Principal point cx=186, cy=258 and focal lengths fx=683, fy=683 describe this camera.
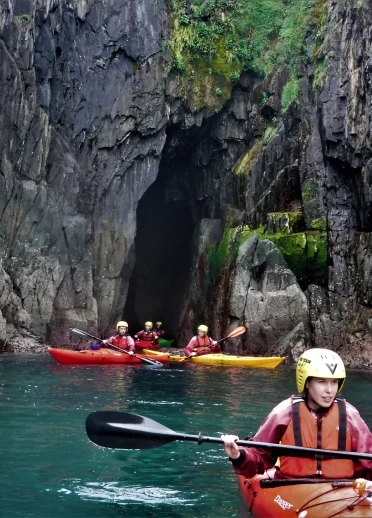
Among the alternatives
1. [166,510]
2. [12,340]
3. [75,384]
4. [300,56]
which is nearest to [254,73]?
[300,56]

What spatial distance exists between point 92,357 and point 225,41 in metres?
13.9

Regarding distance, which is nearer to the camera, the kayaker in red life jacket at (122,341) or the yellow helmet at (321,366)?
the yellow helmet at (321,366)

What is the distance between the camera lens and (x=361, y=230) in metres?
22.3

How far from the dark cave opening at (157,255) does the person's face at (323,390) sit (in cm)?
2493

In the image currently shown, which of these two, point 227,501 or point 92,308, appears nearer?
point 227,501

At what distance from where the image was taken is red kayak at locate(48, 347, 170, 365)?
17766mm

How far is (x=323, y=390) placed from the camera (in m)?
4.92

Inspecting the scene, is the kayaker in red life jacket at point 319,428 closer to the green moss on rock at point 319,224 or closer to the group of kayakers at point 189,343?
the group of kayakers at point 189,343

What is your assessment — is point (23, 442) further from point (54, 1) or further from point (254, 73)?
point (254, 73)

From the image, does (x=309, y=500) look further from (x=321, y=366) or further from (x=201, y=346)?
(x=201, y=346)

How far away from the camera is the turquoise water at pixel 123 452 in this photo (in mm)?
6215

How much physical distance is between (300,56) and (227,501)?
2073 cm

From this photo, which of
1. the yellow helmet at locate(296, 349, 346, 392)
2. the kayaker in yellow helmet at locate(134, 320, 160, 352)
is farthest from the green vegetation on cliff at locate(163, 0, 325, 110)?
the yellow helmet at locate(296, 349, 346, 392)

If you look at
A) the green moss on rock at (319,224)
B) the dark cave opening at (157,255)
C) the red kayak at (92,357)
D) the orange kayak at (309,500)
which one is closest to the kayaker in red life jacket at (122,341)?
the red kayak at (92,357)
